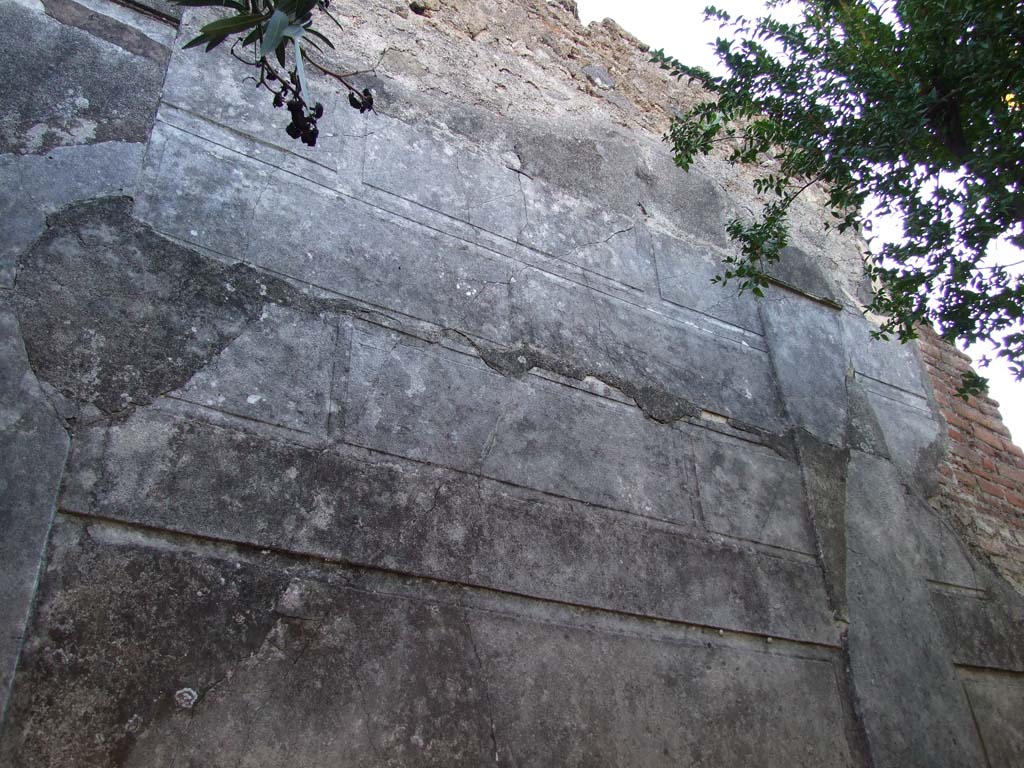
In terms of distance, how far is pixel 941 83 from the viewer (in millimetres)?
2840

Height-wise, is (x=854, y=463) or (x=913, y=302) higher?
(x=913, y=302)

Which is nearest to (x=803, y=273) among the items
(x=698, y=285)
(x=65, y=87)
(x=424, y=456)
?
(x=698, y=285)

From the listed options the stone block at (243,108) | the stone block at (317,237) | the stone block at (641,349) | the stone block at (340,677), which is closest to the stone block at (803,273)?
the stone block at (641,349)

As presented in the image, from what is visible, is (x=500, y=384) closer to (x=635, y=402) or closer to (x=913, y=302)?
(x=635, y=402)

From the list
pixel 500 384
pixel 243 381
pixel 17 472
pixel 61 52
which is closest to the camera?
pixel 17 472

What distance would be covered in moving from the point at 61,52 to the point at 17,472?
134 cm

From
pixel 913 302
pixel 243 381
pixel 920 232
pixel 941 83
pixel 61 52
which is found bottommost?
pixel 243 381

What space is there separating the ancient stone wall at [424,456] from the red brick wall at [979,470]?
0.35ft

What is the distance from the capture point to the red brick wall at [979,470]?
3.36m

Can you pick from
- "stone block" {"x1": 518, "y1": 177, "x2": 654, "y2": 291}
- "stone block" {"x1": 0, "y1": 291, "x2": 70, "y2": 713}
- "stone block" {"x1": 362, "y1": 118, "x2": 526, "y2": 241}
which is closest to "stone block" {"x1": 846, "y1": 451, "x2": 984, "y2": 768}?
"stone block" {"x1": 518, "y1": 177, "x2": 654, "y2": 291}

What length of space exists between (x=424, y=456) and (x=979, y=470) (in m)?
2.78

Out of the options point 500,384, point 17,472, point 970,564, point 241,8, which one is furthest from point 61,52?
point 970,564

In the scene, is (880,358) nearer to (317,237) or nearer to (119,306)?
(317,237)

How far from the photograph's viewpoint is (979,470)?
3652 millimetres
